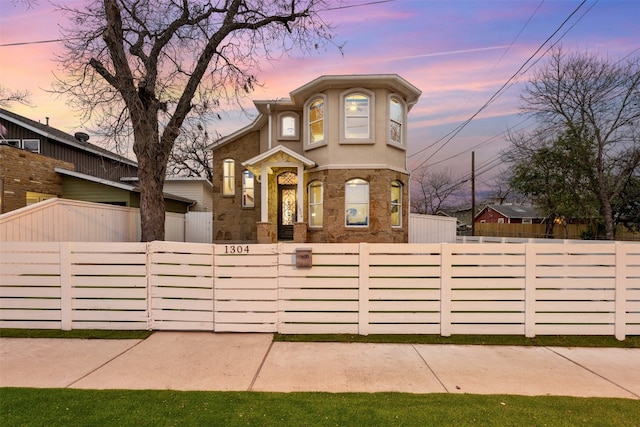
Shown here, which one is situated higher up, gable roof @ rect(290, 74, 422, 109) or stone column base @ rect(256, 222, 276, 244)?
gable roof @ rect(290, 74, 422, 109)

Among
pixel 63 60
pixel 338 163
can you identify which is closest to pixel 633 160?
pixel 338 163

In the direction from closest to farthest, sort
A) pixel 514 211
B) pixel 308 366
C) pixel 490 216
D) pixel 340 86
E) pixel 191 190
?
1. pixel 308 366
2. pixel 340 86
3. pixel 191 190
4. pixel 514 211
5. pixel 490 216

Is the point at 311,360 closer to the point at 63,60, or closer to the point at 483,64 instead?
the point at 63,60

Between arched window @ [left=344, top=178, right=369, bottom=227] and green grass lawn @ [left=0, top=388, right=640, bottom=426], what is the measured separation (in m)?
8.21

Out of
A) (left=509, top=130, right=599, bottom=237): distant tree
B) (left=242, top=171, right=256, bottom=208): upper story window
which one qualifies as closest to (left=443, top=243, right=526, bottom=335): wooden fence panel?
(left=242, top=171, right=256, bottom=208): upper story window

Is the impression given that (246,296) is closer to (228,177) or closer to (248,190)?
(248,190)

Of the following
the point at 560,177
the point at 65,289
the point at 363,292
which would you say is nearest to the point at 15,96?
the point at 65,289

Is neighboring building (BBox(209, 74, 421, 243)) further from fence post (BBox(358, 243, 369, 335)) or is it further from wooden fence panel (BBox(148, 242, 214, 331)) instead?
wooden fence panel (BBox(148, 242, 214, 331))

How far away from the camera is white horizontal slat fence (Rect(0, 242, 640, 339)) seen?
15.2 ft

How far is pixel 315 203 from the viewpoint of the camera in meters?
11.8

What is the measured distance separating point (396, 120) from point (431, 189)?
33651 millimetres

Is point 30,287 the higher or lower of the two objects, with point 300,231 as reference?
lower

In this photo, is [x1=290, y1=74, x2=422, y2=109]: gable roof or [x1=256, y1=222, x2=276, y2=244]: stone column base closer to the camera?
[x1=290, y1=74, x2=422, y2=109]: gable roof

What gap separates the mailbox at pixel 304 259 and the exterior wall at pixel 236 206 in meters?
9.21
